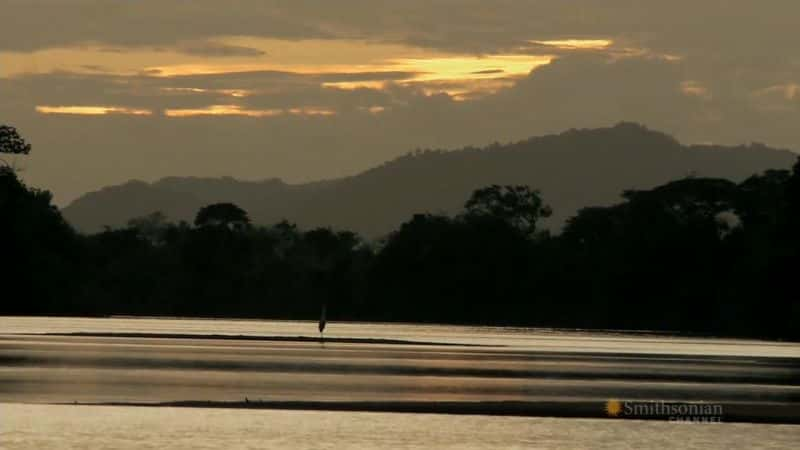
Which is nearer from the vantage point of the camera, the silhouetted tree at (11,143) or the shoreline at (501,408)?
the shoreline at (501,408)

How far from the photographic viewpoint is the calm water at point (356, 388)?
46688 millimetres

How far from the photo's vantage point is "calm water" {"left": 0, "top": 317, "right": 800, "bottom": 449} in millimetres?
46688

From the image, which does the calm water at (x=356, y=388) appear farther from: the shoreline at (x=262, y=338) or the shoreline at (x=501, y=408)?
the shoreline at (x=262, y=338)

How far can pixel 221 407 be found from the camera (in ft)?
178

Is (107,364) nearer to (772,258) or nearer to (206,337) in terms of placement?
(206,337)

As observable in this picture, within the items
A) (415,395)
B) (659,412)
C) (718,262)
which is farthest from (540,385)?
(718,262)

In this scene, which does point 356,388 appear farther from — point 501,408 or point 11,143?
point 11,143

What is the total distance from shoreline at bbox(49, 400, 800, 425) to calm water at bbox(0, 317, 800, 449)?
1.39 metres

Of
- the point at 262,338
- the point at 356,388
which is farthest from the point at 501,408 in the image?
the point at 262,338

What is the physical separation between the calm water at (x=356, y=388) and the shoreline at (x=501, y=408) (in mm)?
1389

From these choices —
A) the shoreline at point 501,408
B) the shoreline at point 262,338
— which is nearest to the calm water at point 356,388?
the shoreline at point 501,408

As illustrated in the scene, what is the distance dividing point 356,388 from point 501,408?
10503 mm

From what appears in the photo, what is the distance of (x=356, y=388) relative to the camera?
6669 centimetres

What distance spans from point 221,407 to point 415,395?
10784 mm
